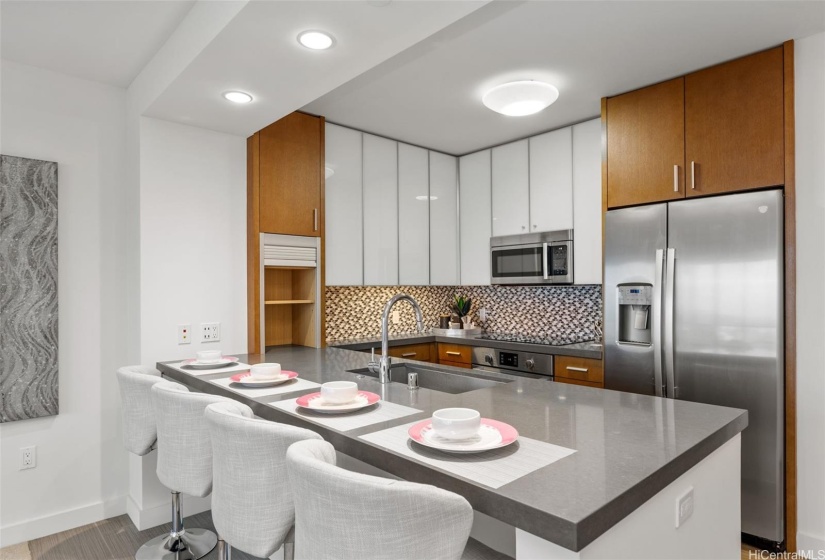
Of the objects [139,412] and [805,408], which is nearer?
[139,412]

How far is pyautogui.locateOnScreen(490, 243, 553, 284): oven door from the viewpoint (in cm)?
370

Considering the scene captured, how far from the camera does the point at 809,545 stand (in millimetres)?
2283

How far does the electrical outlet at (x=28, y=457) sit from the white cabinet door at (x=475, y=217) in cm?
321

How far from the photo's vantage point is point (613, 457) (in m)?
1.14

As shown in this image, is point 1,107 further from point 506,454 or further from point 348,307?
point 506,454

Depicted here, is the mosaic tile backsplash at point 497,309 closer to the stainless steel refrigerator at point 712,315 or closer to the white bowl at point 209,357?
the stainless steel refrigerator at point 712,315

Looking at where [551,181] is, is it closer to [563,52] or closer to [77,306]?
[563,52]

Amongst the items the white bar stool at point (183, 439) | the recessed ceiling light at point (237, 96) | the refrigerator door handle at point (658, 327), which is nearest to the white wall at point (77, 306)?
the recessed ceiling light at point (237, 96)

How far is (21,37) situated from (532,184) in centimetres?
321

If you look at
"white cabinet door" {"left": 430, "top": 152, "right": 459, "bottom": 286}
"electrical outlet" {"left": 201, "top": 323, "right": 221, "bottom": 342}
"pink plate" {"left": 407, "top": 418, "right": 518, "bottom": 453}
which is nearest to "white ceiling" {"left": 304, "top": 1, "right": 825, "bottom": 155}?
"white cabinet door" {"left": 430, "top": 152, "right": 459, "bottom": 286}

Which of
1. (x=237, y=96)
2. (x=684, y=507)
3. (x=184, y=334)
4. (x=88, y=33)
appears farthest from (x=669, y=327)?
(x=88, y=33)

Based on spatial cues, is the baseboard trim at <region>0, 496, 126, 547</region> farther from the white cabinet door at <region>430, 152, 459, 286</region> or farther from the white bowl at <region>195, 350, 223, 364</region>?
the white cabinet door at <region>430, 152, 459, 286</region>

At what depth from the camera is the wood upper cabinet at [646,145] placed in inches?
109

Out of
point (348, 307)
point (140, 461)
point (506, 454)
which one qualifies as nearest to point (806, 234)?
point (506, 454)
